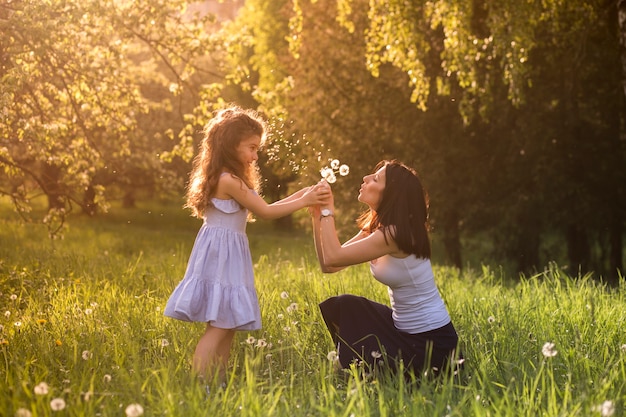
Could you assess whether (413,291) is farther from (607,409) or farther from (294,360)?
(607,409)

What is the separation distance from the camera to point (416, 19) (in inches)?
447

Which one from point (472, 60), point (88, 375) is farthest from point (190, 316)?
point (472, 60)

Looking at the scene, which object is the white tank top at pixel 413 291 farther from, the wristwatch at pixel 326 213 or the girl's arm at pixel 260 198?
the girl's arm at pixel 260 198

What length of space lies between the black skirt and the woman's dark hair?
463 mm

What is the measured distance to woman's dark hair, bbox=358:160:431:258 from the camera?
177 inches

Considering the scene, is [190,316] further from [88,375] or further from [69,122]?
[69,122]

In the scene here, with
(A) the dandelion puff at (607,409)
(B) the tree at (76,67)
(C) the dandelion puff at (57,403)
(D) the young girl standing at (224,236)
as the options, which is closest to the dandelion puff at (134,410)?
(C) the dandelion puff at (57,403)

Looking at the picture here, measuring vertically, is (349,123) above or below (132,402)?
above

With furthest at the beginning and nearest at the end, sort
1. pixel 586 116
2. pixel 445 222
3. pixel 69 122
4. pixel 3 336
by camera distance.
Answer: pixel 445 222 < pixel 586 116 < pixel 69 122 < pixel 3 336

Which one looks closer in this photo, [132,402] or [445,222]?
[132,402]

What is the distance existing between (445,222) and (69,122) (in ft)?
Result: 25.9

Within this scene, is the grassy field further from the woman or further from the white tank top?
the white tank top

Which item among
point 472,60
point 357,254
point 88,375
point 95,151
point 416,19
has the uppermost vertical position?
point 416,19

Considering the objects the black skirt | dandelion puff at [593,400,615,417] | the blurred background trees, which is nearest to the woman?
the black skirt
